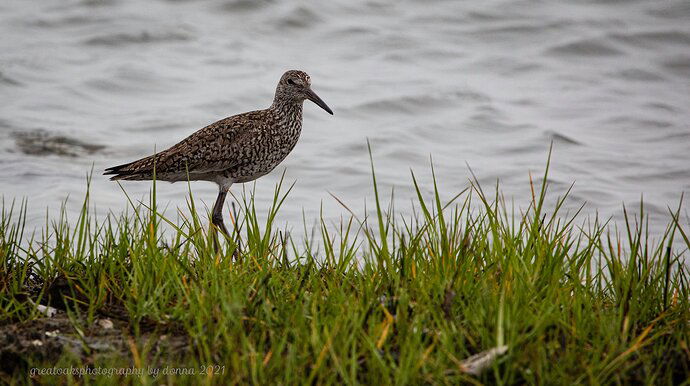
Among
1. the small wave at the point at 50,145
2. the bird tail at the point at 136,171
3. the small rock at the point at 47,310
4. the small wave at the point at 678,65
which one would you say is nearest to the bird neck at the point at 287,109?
the bird tail at the point at 136,171

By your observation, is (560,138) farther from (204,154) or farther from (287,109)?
(204,154)

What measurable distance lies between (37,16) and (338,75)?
A: 5.63 meters

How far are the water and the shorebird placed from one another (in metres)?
1.99

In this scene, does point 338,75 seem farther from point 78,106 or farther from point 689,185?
point 689,185

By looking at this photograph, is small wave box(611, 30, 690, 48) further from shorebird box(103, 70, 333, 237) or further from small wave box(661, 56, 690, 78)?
shorebird box(103, 70, 333, 237)

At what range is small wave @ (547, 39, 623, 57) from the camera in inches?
573

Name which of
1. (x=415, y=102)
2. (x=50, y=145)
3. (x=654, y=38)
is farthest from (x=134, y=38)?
(x=654, y=38)

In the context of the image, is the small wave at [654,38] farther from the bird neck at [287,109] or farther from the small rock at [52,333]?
the small rock at [52,333]

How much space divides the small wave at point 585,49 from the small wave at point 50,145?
306 inches

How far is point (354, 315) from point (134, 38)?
11883mm

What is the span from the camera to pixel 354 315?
3.90 m

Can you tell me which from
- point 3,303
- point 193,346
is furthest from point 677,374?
point 3,303

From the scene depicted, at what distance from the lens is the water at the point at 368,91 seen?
34.0ft

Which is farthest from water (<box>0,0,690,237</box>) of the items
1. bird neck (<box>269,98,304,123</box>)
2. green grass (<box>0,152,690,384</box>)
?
green grass (<box>0,152,690,384</box>)
